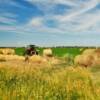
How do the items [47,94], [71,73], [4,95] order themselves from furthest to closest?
[71,73] < [47,94] < [4,95]

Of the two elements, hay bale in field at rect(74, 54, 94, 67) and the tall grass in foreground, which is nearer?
the tall grass in foreground

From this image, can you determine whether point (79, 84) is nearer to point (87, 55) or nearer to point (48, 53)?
point (87, 55)

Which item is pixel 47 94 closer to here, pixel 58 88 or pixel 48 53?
pixel 58 88

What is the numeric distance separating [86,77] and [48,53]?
42193 mm

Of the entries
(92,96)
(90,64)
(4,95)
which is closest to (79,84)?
(92,96)

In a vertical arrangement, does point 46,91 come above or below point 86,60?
above

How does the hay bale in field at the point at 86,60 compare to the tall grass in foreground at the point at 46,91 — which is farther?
the hay bale in field at the point at 86,60

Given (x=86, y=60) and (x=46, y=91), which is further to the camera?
(x=86, y=60)

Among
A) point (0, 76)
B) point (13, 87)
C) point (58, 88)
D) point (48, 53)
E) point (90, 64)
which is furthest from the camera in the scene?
point (48, 53)

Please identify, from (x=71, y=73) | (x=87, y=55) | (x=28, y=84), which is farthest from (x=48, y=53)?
(x=28, y=84)

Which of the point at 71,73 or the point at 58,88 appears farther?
the point at 71,73

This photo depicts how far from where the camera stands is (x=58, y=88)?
42.9 feet

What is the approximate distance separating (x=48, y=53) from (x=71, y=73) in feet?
134

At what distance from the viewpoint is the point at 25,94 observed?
10.7m
